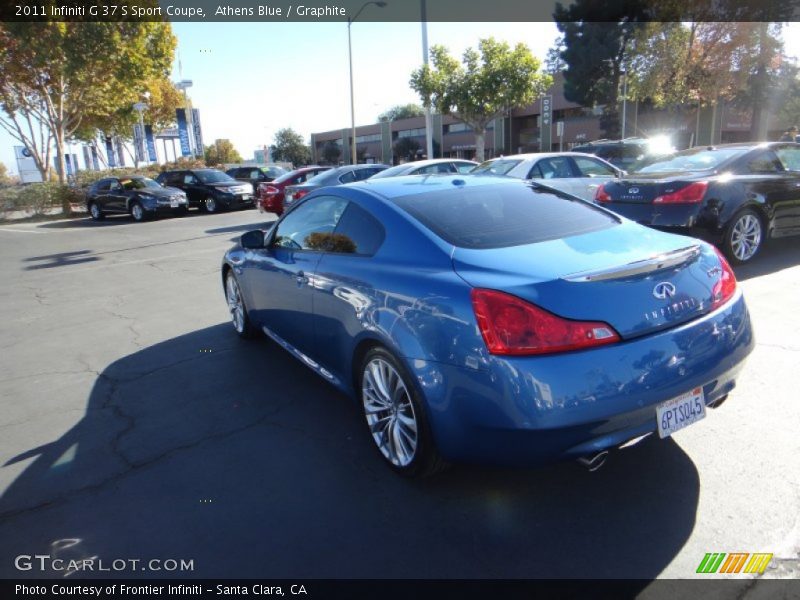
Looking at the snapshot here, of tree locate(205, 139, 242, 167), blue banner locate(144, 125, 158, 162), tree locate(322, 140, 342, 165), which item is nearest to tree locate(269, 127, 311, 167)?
tree locate(322, 140, 342, 165)

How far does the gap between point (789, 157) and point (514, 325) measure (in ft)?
24.3

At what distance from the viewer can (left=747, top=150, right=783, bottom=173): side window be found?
6895 millimetres

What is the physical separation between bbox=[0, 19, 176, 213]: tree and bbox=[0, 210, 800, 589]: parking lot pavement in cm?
2131

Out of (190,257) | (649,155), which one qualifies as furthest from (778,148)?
(190,257)

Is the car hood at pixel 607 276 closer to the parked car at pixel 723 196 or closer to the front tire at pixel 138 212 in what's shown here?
the parked car at pixel 723 196

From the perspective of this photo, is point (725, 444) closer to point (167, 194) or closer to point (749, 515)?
point (749, 515)

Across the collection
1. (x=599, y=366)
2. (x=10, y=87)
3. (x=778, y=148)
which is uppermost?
(x=10, y=87)

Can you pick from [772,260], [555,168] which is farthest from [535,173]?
[772,260]

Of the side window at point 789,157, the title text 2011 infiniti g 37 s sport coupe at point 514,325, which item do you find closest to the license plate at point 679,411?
the title text 2011 infiniti g 37 s sport coupe at point 514,325

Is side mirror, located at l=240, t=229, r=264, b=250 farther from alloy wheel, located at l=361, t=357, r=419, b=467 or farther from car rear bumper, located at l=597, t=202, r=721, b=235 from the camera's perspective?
car rear bumper, located at l=597, t=202, r=721, b=235

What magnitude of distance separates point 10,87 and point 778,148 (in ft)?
97.9

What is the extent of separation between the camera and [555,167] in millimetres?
9609

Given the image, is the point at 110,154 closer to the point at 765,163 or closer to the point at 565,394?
the point at 765,163

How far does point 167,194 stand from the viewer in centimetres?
1897
